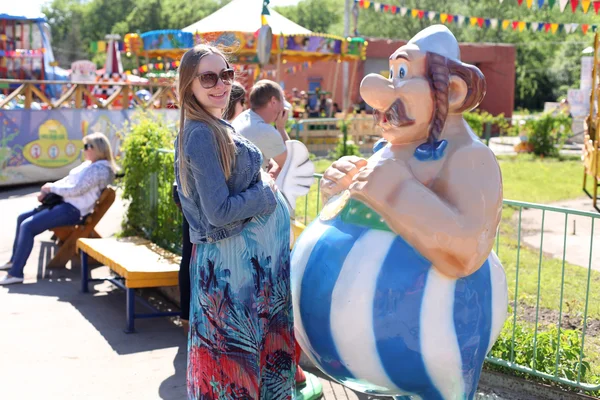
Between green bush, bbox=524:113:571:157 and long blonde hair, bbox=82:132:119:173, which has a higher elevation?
long blonde hair, bbox=82:132:119:173

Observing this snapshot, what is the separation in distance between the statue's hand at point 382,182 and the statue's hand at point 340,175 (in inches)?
9.3

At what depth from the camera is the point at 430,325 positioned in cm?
241

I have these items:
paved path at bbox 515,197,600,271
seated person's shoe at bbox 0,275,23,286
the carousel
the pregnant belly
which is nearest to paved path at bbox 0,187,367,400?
seated person's shoe at bbox 0,275,23,286

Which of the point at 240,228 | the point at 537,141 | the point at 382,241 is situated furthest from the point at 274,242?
the point at 537,141

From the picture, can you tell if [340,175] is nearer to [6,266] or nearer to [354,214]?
[354,214]

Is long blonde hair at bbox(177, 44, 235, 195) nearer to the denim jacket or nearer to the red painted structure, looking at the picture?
the denim jacket

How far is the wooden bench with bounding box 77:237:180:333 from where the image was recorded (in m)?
5.26

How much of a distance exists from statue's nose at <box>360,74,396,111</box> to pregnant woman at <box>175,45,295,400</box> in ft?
1.91

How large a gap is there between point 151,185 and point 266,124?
2999 mm

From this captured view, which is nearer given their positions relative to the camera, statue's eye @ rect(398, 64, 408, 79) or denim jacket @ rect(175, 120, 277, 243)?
statue's eye @ rect(398, 64, 408, 79)

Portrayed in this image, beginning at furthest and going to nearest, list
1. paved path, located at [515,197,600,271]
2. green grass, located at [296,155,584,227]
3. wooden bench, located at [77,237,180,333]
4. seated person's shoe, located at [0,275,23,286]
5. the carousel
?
the carousel
green grass, located at [296,155,584,227]
paved path, located at [515,197,600,271]
seated person's shoe, located at [0,275,23,286]
wooden bench, located at [77,237,180,333]

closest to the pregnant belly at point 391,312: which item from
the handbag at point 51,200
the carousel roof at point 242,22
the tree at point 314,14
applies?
the handbag at point 51,200

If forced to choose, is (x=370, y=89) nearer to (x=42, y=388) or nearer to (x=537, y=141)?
(x=42, y=388)

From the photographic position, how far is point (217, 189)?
269 centimetres
